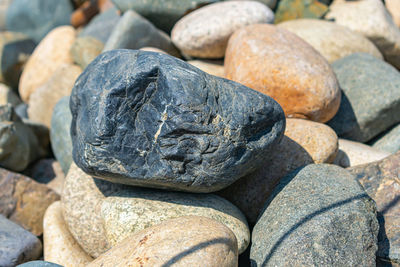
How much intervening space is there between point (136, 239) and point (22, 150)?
2230mm

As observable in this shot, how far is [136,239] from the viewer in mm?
2385

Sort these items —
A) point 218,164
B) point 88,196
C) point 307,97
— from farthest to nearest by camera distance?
1. point 307,97
2. point 88,196
3. point 218,164

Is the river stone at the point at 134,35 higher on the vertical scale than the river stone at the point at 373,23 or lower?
higher

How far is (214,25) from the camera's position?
420 cm

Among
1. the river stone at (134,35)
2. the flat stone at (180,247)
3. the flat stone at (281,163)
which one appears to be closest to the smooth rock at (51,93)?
the river stone at (134,35)

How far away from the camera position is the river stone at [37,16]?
6965mm

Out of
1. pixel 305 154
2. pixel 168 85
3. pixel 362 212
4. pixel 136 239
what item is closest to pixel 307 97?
pixel 305 154

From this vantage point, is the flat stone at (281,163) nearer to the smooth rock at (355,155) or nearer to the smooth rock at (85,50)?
the smooth rock at (355,155)

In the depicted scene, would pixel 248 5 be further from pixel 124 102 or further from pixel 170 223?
pixel 170 223

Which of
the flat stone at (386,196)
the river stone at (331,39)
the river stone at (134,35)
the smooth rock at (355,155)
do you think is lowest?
the smooth rock at (355,155)

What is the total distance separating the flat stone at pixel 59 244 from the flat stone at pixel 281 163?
1288 millimetres

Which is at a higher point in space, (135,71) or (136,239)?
(135,71)

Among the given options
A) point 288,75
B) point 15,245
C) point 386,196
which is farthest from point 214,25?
point 15,245

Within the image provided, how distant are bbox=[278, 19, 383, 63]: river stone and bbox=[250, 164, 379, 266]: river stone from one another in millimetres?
2150
